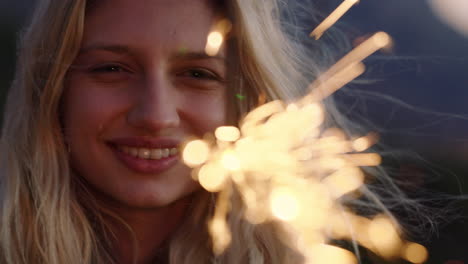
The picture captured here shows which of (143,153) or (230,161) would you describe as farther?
(230,161)

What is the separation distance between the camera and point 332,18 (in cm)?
196

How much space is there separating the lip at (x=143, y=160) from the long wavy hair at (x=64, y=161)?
0.63ft

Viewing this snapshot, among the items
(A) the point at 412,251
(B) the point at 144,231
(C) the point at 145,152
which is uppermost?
(C) the point at 145,152

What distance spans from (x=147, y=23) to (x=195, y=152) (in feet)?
1.23

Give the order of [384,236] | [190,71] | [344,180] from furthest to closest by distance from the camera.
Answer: [384,236], [344,180], [190,71]

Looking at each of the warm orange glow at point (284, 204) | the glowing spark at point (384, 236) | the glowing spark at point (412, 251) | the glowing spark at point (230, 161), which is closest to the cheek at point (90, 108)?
the glowing spark at point (230, 161)

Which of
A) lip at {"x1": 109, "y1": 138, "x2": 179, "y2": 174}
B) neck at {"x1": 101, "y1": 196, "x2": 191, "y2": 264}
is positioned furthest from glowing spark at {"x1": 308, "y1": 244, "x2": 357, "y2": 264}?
Answer: lip at {"x1": 109, "y1": 138, "x2": 179, "y2": 174}

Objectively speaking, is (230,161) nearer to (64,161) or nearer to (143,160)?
(143,160)

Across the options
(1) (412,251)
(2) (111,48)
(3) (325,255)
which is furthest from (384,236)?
(2) (111,48)

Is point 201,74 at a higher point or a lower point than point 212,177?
higher

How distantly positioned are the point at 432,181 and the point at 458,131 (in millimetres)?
317

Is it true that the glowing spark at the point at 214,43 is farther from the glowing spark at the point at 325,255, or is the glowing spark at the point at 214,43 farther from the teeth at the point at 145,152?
the glowing spark at the point at 325,255

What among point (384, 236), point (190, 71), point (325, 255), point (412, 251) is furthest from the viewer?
point (412, 251)

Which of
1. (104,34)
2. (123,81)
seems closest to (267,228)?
(123,81)
